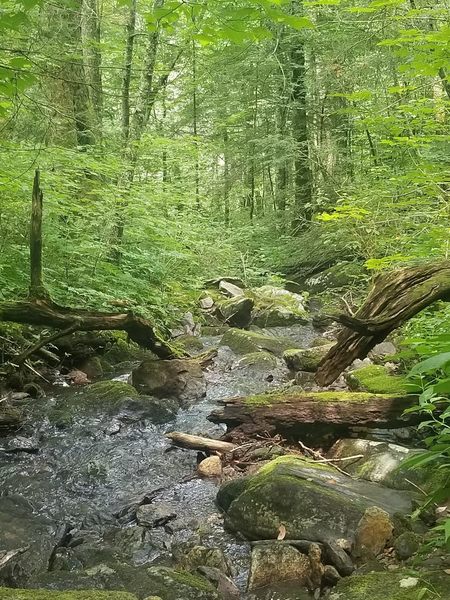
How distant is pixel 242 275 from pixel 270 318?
4.16m

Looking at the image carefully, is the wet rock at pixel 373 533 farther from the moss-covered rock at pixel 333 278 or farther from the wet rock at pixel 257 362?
the moss-covered rock at pixel 333 278

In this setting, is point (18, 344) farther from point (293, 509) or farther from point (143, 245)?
point (293, 509)

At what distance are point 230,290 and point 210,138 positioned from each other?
8.77 metres

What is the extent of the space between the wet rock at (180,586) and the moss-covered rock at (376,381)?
9.61 ft

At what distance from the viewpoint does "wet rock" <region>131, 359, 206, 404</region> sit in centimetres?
780

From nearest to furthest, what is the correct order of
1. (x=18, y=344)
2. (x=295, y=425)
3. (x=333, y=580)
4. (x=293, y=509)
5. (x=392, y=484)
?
(x=333, y=580) → (x=293, y=509) → (x=392, y=484) → (x=295, y=425) → (x=18, y=344)

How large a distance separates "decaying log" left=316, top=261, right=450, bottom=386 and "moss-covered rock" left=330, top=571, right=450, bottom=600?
2485 mm

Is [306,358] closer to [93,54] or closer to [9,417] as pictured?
[9,417]

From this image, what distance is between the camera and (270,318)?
12820 millimetres

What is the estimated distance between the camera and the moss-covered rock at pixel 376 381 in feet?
18.9

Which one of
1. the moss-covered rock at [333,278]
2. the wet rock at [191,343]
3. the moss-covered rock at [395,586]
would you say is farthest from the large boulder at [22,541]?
the moss-covered rock at [333,278]

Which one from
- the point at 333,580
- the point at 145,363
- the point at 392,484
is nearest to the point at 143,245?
the point at 145,363

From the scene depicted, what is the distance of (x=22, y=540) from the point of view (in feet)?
13.3

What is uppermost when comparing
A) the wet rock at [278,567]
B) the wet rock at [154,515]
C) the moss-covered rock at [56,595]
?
the moss-covered rock at [56,595]
